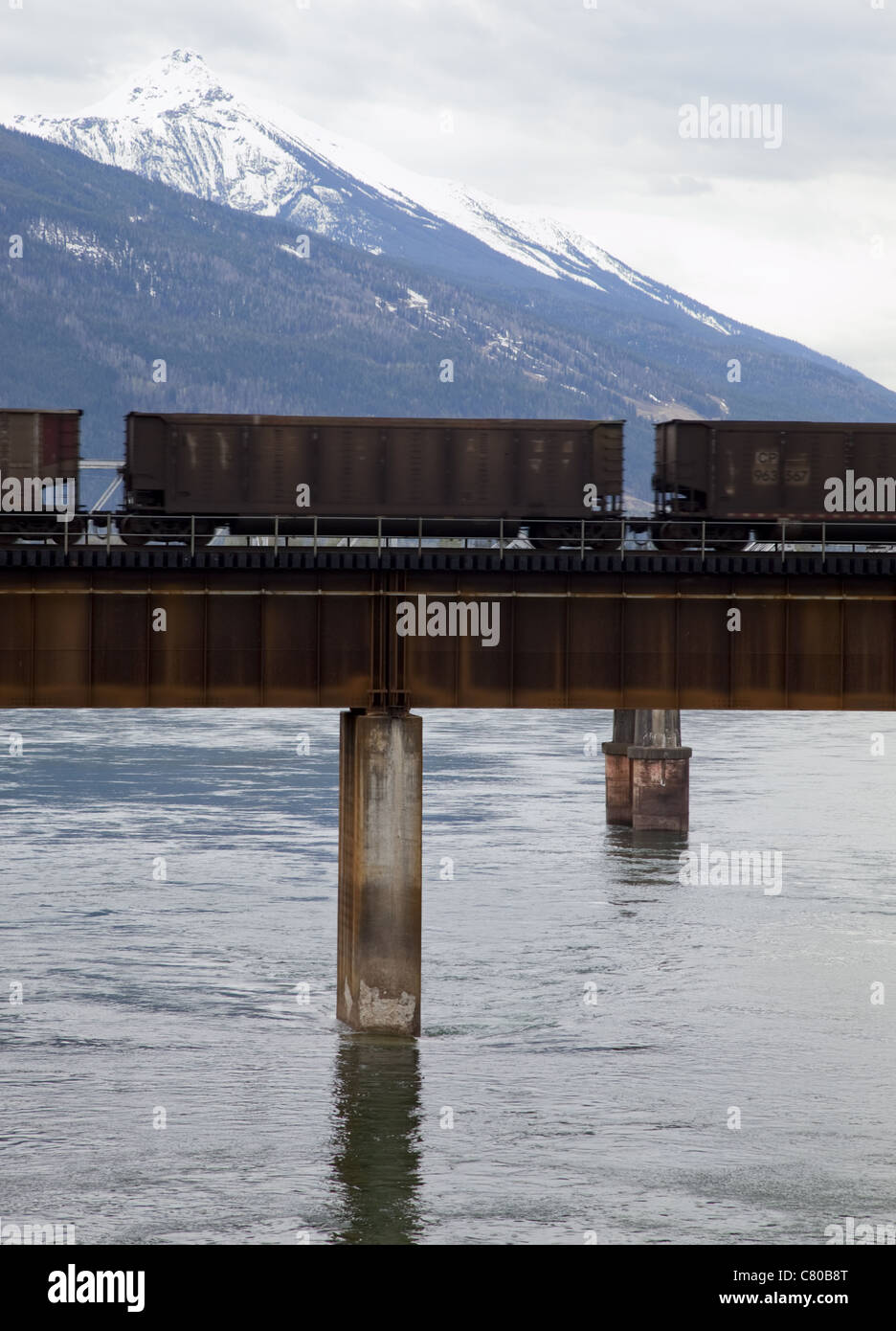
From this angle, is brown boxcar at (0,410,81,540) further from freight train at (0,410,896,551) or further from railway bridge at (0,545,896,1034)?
railway bridge at (0,545,896,1034)

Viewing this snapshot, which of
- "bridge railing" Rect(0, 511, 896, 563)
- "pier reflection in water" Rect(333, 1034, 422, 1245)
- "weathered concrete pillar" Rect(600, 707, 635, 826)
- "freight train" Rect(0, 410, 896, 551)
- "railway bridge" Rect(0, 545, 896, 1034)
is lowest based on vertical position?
"pier reflection in water" Rect(333, 1034, 422, 1245)

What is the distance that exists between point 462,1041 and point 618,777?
3537 cm

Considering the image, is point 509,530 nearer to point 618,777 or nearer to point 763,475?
point 763,475

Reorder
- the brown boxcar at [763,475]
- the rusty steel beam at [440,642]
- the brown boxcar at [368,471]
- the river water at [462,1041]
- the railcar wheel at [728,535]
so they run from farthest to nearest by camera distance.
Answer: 1. the railcar wheel at [728,535]
2. the brown boxcar at [763,475]
3. the brown boxcar at [368,471]
4. the rusty steel beam at [440,642]
5. the river water at [462,1041]

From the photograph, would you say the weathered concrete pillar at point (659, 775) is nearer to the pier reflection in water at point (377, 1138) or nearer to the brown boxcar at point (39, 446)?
the pier reflection in water at point (377, 1138)

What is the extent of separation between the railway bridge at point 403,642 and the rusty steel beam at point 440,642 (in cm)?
4

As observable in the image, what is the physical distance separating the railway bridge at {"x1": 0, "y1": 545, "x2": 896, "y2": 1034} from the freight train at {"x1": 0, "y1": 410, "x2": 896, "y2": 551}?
2.66 m

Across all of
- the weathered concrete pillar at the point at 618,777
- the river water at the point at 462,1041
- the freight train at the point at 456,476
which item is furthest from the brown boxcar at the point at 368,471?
the weathered concrete pillar at the point at 618,777

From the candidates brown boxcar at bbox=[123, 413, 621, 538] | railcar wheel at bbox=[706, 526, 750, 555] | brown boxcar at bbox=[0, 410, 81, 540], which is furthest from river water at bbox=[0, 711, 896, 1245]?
brown boxcar at bbox=[0, 410, 81, 540]

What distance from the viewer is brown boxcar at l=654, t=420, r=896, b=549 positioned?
39188mm

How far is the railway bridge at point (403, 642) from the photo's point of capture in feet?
112

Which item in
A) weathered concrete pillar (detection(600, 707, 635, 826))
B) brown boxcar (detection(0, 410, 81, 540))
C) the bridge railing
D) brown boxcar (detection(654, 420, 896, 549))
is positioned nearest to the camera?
the bridge railing

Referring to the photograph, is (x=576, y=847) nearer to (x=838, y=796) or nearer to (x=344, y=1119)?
(x=838, y=796)

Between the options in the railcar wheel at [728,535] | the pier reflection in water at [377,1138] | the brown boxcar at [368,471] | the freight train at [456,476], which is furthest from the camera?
the railcar wheel at [728,535]
